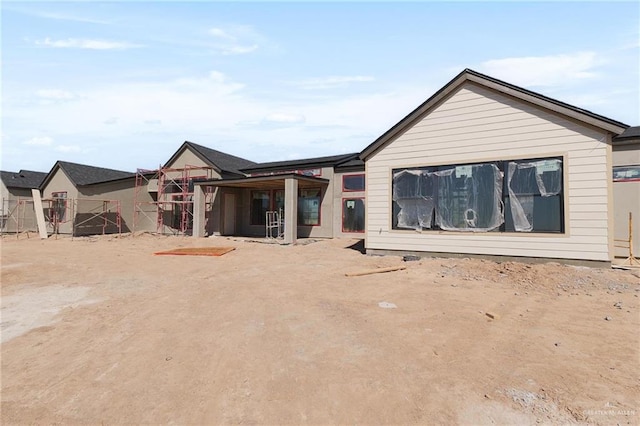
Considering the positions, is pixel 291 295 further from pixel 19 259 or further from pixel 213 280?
pixel 19 259

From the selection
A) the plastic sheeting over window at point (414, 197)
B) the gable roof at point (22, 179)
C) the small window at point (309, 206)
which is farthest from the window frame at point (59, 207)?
the plastic sheeting over window at point (414, 197)

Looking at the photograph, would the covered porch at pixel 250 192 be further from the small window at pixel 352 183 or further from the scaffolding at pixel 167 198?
the scaffolding at pixel 167 198

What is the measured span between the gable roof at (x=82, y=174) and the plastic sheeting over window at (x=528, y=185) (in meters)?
26.2

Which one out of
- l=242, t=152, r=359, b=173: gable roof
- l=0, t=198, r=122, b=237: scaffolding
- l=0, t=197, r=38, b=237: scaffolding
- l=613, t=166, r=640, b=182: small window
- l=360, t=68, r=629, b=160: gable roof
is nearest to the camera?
l=360, t=68, r=629, b=160: gable roof

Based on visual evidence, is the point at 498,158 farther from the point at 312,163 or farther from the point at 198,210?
the point at 198,210

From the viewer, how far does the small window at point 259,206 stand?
22.2 m

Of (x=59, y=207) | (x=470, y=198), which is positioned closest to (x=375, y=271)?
(x=470, y=198)

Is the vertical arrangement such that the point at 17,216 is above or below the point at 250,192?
below

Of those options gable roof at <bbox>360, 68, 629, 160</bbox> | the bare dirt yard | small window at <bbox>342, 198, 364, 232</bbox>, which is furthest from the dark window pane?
the bare dirt yard

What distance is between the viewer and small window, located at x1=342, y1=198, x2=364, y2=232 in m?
18.3

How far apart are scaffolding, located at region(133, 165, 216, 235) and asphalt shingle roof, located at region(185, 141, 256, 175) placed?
82 cm

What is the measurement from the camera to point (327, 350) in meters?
4.57

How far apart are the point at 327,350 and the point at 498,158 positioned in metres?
8.65

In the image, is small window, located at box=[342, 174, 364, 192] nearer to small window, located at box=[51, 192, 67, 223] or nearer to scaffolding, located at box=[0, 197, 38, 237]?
small window, located at box=[51, 192, 67, 223]
